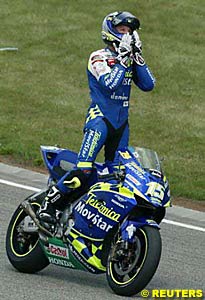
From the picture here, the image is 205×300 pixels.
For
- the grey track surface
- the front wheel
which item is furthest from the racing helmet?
the grey track surface

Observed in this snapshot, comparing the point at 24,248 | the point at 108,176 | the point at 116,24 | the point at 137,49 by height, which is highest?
the point at 116,24

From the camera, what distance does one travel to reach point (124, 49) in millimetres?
8367

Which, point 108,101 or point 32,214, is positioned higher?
point 108,101

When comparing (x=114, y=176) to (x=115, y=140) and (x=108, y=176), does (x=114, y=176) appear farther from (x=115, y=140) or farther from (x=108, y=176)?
(x=115, y=140)

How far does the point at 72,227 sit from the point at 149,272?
3.29 ft

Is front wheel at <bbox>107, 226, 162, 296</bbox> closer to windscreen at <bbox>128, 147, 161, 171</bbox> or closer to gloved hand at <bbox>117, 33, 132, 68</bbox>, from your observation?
windscreen at <bbox>128, 147, 161, 171</bbox>

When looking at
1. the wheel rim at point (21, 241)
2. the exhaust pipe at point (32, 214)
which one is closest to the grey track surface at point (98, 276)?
the wheel rim at point (21, 241)

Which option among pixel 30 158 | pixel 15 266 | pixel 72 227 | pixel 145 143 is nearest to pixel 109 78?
pixel 72 227

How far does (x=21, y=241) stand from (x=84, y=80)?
39.3 ft

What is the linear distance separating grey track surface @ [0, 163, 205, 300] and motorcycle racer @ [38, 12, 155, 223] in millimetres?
602

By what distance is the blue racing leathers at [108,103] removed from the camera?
27.8ft

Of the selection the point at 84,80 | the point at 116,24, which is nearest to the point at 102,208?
the point at 116,24

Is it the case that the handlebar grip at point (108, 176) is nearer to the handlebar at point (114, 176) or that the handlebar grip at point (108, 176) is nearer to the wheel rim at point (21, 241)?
the handlebar at point (114, 176)

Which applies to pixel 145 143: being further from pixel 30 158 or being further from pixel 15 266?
pixel 15 266
